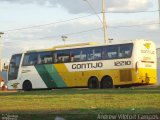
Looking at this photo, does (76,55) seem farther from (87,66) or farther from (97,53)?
(97,53)

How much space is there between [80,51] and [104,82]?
2869mm

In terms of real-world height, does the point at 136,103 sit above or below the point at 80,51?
below

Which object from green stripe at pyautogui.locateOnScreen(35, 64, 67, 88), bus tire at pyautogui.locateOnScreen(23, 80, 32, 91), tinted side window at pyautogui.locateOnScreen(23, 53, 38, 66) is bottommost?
bus tire at pyautogui.locateOnScreen(23, 80, 32, 91)

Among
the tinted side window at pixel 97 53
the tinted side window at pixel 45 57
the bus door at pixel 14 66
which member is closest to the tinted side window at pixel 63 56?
the tinted side window at pixel 45 57

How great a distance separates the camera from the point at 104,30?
47844 mm

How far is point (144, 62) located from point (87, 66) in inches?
155

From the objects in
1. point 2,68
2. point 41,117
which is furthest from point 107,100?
point 2,68

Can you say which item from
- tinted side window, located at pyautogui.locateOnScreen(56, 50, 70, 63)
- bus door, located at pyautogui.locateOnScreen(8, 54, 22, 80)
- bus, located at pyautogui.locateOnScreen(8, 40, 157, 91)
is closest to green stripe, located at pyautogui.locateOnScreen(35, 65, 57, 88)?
bus, located at pyautogui.locateOnScreen(8, 40, 157, 91)

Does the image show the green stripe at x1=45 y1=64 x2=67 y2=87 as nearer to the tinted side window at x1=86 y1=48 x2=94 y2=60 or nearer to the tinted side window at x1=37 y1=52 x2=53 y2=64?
the tinted side window at x1=37 y1=52 x2=53 y2=64

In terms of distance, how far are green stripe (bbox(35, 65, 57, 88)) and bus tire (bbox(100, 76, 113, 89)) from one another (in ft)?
14.4

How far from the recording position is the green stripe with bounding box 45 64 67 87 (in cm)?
3541

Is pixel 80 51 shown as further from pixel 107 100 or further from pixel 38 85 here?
pixel 107 100

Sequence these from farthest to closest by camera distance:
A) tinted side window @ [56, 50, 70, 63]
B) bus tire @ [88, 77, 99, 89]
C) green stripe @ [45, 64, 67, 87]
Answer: green stripe @ [45, 64, 67, 87] → tinted side window @ [56, 50, 70, 63] → bus tire @ [88, 77, 99, 89]

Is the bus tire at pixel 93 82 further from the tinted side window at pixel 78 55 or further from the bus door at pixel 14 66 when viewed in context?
the bus door at pixel 14 66
